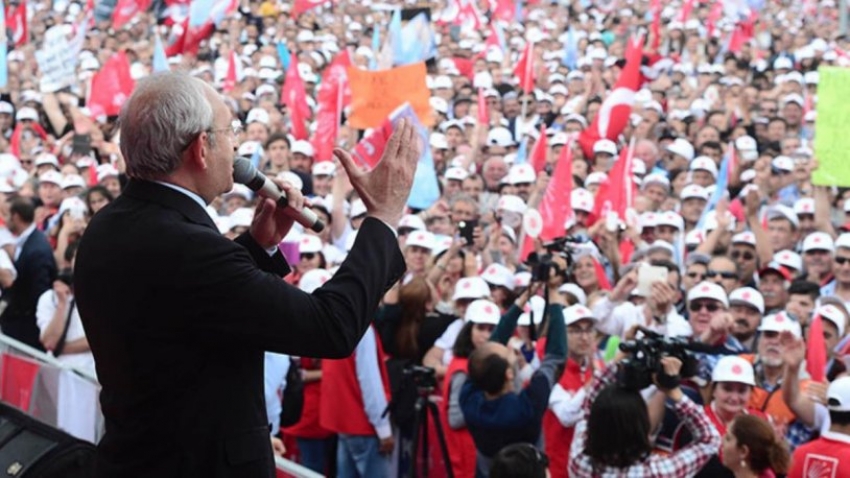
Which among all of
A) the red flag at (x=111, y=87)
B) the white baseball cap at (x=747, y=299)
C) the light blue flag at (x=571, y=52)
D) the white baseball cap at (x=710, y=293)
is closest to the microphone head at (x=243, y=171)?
the white baseball cap at (x=710, y=293)

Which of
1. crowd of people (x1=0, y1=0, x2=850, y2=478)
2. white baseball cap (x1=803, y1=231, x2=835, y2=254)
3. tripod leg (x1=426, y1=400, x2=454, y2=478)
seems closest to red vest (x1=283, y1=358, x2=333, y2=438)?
crowd of people (x1=0, y1=0, x2=850, y2=478)

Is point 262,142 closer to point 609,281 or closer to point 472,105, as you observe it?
point 472,105

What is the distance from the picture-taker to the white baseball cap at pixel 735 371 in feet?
18.3

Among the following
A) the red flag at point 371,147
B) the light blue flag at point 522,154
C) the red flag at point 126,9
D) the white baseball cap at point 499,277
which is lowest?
the light blue flag at point 522,154

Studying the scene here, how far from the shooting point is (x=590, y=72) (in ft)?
55.6

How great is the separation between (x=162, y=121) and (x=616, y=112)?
11316 mm

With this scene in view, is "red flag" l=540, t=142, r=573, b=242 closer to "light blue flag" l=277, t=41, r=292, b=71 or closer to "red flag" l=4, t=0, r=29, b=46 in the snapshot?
"red flag" l=4, t=0, r=29, b=46

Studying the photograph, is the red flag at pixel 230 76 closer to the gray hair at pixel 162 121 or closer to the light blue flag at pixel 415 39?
the light blue flag at pixel 415 39

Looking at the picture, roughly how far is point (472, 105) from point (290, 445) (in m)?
8.19

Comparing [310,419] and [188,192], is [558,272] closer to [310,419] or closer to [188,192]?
[310,419]

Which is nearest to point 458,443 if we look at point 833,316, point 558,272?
point 558,272

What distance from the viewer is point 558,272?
6875mm

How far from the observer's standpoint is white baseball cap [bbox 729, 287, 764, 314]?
7207mm

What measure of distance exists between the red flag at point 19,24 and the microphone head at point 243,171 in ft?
51.6
